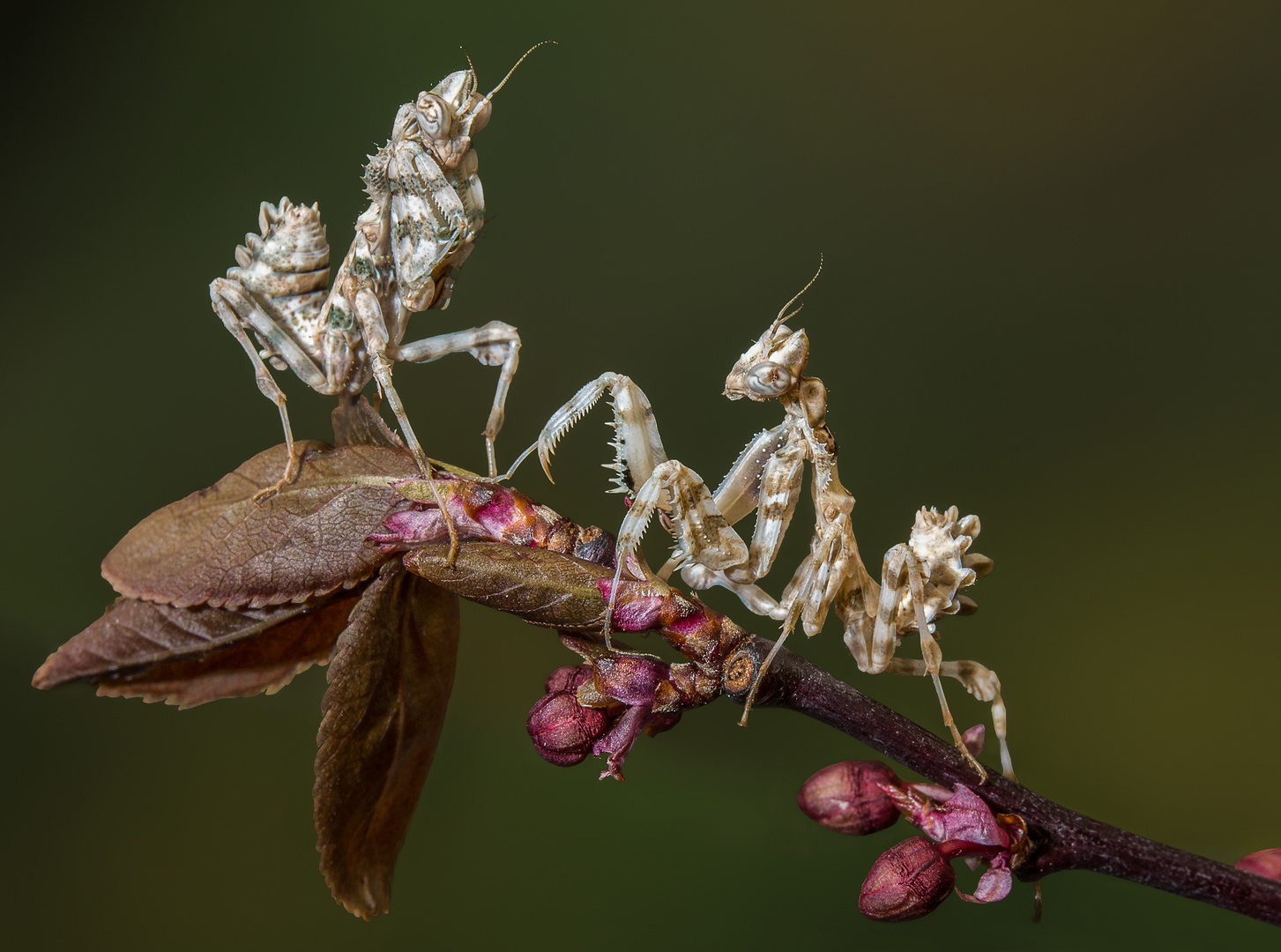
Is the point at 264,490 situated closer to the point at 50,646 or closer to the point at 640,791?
the point at 50,646

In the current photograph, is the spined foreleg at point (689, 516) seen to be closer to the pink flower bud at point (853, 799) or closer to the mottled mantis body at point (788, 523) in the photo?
the mottled mantis body at point (788, 523)

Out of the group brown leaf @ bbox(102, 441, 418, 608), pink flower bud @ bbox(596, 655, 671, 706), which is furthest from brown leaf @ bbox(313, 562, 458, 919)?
pink flower bud @ bbox(596, 655, 671, 706)

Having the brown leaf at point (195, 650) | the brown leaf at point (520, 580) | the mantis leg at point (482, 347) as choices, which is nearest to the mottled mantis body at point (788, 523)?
the mantis leg at point (482, 347)

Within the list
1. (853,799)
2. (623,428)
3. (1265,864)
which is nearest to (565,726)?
(853,799)

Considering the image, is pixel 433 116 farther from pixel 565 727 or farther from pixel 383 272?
pixel 565 727

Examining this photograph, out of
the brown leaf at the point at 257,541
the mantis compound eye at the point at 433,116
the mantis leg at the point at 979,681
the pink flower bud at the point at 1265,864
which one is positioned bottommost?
the pink flower bud at the point at 1265,864

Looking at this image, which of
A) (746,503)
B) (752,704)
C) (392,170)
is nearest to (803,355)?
(746,503)

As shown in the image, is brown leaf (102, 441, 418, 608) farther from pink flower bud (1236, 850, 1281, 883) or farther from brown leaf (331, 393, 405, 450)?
pink flower bud (1236, 850, 1281, 883)
